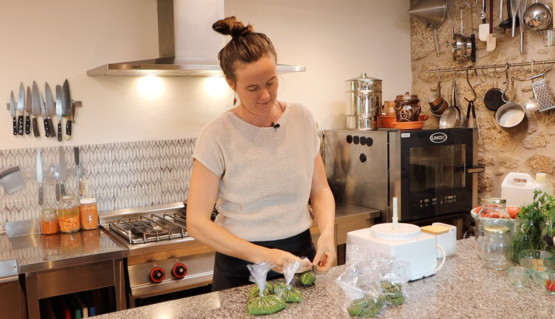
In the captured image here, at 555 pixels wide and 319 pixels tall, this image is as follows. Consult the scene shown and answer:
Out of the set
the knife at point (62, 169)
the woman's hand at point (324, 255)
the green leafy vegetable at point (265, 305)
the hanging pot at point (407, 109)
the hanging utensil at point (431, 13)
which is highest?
the hanging utensil at point (431, 13)

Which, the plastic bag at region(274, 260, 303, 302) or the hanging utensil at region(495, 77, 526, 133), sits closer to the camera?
the plastic bag at region(274, 260, 303, 302)

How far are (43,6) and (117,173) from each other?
915 millimetres

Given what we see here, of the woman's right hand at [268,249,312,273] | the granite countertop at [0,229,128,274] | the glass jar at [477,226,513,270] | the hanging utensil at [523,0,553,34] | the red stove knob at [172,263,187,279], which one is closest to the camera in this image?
the woman's right hand at [268,249,312,273]

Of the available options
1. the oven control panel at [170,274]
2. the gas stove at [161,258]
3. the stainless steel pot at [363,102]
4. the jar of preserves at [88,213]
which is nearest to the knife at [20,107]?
the jar of preserves at [88,213]

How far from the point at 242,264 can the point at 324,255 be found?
0.93 feet

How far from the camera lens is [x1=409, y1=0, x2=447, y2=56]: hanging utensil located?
3484mm

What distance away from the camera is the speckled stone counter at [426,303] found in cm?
128

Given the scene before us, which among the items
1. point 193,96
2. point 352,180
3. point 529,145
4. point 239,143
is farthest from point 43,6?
point 529,145

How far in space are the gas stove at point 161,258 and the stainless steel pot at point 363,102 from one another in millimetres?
1312

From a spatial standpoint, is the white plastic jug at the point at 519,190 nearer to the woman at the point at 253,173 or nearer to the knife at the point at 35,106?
the woman at the point at 253,173

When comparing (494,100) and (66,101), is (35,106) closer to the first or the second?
(66,101)

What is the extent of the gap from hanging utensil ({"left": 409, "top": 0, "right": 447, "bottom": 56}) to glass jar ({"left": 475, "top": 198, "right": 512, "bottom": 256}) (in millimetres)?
2078

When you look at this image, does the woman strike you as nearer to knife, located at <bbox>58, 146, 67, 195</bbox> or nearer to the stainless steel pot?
knife, located at <bbox>58, 146, 67, 195</bbox>

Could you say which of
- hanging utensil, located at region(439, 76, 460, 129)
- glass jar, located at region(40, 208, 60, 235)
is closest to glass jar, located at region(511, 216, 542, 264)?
hanging utensil, located at region(439, 76, 460, 129)
